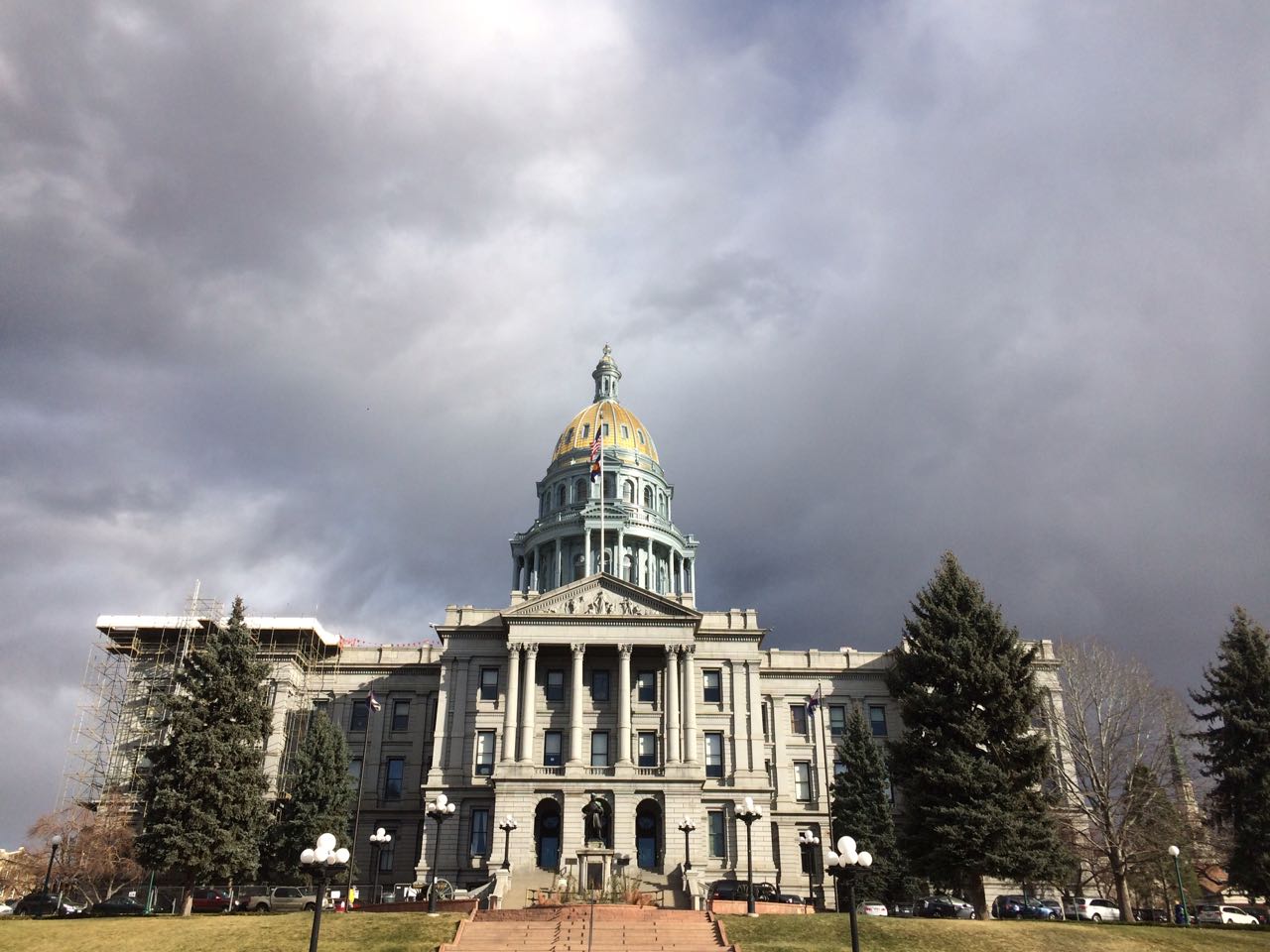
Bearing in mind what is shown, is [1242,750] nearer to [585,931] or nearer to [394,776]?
[585,931]

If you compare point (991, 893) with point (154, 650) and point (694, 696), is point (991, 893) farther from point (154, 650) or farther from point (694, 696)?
point (154, 650)

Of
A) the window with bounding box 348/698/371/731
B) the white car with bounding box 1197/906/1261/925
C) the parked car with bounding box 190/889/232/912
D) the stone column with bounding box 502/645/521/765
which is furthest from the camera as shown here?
the window with bounding box 348/698/371/731

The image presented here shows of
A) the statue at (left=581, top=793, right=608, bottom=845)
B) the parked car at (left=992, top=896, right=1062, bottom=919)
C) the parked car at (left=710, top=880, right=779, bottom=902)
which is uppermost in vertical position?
the statue at (left=581, top=793, right=608, bottom=845)

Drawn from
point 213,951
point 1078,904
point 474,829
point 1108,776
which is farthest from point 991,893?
point 213,951

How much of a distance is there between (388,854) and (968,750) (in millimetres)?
36775

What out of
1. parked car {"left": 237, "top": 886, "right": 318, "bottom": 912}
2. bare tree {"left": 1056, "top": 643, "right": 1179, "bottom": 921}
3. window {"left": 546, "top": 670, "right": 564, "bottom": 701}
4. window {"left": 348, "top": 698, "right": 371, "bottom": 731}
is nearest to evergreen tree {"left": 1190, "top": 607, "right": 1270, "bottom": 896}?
bare tree {"left": 1056, "top": 643, "right": 1179, "bottom": 921}

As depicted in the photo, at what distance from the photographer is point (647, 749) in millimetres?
61031

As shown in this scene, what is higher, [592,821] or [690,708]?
[690,708]

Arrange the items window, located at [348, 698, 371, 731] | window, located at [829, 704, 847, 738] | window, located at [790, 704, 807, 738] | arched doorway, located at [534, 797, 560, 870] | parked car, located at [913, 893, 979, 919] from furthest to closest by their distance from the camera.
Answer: window, located at [790, 704, 807, 738], window, located at [829, 704, 847, 738], window, located at [348, 698, 371, 731], arched doorway, located at [534, 797, 560, 870], parked car, located at [913, 893, 979, 919]

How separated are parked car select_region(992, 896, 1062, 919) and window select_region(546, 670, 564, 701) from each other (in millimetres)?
27142

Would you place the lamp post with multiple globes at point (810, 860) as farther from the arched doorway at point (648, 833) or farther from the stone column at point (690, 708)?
the arched doorway at point (648, 833)

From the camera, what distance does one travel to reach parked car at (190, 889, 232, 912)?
46.1 m

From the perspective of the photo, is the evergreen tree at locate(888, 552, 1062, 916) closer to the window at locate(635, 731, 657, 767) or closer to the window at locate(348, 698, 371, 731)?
the window at locate(635, 731, 657, 767)

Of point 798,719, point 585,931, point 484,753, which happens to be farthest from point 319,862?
point 798,719
